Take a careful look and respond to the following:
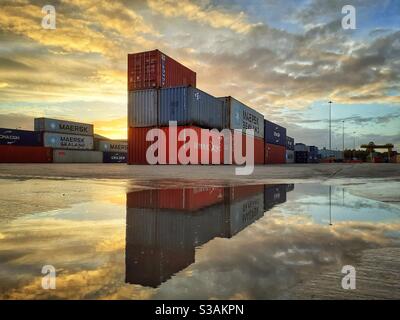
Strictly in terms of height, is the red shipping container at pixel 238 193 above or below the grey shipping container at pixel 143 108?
below

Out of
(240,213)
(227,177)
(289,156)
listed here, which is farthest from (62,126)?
(240,213)

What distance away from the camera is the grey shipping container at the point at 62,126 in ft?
183

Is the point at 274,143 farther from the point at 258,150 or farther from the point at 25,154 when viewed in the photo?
the point at 25,154

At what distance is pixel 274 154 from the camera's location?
194 feet

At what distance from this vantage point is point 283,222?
213 inches

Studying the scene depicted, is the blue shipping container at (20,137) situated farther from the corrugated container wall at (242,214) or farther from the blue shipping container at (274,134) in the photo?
the corrugated container wall at (242,214)

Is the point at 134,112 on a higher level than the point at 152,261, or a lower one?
higher

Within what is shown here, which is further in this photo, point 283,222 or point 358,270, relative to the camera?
point 283,222

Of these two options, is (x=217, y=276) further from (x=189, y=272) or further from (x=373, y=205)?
(x=373, y=205)

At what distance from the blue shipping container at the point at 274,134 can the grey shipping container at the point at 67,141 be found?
37462 millimetres

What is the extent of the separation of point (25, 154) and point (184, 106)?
37.7m

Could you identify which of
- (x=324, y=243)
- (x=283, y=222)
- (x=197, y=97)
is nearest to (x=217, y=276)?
(x=324, y=243)

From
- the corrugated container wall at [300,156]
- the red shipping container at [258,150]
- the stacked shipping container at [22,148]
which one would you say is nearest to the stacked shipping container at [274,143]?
the red shipping container at [258,150]
